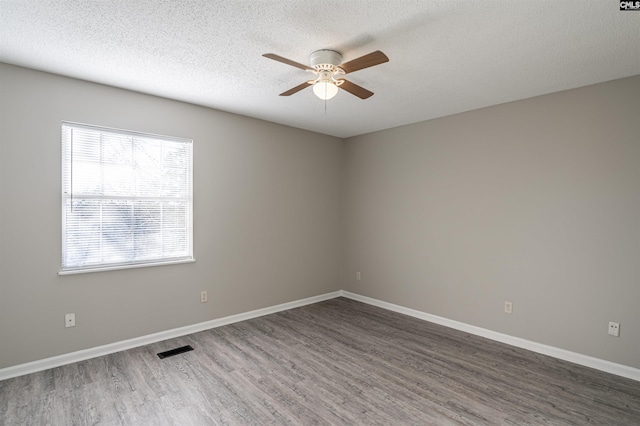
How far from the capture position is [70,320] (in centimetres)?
296

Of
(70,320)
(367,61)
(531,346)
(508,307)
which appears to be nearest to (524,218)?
(508,307)

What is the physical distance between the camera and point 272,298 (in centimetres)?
450

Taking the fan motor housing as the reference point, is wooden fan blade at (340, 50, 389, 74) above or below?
below

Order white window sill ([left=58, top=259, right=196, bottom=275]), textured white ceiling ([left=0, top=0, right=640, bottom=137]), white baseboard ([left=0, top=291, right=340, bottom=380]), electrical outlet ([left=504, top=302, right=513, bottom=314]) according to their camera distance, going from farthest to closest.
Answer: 1. electrical outlet ([left=504, top=302, right=513, bottom=314])
2. white window sill ([left=58, top=259, right=196, bottom=275])
3. white baseboard ([left=0, top=291, right=340, bottom=380])
4. textured white ceiling ([left=0, top=0, right=640, bottom=137])

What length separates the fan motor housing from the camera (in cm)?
238

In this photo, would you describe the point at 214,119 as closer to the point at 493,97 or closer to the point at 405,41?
the point at 405,41

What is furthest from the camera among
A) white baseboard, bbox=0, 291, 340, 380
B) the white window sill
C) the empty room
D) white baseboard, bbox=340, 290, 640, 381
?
the white window sill

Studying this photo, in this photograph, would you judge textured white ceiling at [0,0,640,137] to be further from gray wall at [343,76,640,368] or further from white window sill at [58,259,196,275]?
white window sill at [58,259,196,275]

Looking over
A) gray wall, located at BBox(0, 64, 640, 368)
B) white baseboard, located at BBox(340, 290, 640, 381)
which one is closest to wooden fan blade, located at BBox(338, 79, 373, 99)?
gray wall, located at BBox(0, 64, 640, 368)

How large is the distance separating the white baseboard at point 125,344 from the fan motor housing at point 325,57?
122 inches

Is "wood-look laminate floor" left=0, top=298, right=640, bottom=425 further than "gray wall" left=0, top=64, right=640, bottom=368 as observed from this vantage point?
No

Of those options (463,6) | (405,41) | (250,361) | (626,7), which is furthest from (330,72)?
(250,361)

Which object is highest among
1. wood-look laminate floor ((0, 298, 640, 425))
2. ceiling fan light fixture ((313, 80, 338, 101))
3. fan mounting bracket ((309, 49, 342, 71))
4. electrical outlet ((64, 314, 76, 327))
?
fan mounting bracket ((309, 49, 342, 71))

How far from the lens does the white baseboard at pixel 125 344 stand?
2723mm
